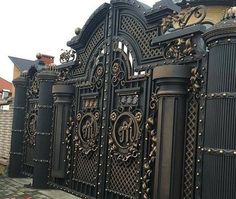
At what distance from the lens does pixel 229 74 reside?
4301mm

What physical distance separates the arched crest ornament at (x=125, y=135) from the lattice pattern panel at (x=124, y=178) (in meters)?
0.15

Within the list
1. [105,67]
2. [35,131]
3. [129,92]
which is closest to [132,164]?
[129,92]

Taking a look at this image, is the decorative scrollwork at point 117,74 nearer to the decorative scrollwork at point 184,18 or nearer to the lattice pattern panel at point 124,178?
the decorative scrollwork at point 184,18

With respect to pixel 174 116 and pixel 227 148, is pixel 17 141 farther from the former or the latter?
pixel 227 148

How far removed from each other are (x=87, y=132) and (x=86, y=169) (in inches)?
29.5

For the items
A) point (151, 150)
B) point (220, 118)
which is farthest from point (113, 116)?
point (220, 118)

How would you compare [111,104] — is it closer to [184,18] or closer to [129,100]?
[129,100]

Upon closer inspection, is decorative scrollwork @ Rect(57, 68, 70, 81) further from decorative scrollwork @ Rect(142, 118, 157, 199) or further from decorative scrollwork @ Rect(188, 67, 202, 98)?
decorative scrollwork @ Rect(188, 67, 202, 98)

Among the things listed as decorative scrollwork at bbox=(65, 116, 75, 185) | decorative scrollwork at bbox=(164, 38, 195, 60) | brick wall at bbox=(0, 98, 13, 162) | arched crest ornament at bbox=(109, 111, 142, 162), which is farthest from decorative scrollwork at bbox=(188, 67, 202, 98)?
brick wall at bbox=(0, 98, 13, 162)

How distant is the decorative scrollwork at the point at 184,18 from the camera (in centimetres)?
533

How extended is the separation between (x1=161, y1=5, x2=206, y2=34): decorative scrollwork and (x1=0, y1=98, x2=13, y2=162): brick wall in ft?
23.8

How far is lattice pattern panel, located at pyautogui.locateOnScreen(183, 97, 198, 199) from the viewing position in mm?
5090

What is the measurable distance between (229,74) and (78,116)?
14.2 feet

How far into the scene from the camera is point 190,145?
521 cm
